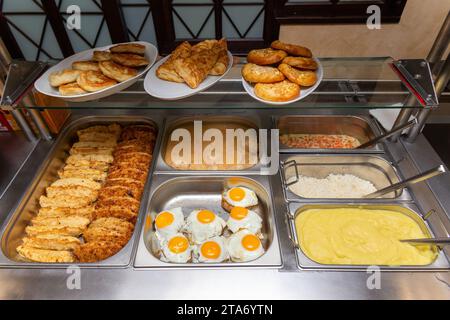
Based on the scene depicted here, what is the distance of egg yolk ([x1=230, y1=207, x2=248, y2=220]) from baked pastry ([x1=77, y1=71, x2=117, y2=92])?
34.9 inches

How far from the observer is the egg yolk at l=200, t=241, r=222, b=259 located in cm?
141

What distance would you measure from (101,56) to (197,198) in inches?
37.7

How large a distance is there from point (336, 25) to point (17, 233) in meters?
2.45

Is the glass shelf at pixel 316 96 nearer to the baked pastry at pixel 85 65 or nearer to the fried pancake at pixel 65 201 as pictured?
the baked pastry at pixel 85 65

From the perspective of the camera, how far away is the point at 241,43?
2309 millimetres

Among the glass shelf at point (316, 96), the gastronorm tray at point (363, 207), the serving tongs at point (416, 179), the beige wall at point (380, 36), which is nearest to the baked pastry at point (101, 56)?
the glass shelf at point (316, 96)

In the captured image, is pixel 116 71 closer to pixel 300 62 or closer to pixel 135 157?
pixel 135 157

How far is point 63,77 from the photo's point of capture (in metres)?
1.33

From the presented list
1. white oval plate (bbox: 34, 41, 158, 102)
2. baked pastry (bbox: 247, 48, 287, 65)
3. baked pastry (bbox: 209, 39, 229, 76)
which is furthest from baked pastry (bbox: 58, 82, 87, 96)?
baked pastry (bbox: 247, 48, 287, 65)

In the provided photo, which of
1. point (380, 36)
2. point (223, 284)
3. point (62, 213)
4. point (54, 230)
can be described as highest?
point (380, 36)

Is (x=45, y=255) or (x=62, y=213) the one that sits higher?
(x=62, y=213)

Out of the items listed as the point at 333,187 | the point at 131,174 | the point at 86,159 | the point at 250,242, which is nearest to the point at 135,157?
the point at 131,174

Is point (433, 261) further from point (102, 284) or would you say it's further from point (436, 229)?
point (102, 284)

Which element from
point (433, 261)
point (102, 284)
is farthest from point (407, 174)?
point (102, 284)
